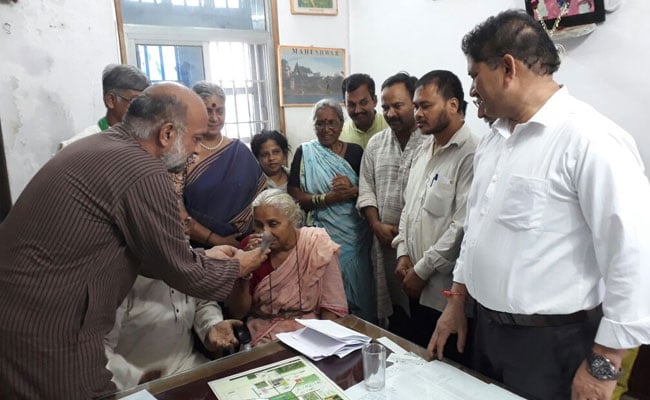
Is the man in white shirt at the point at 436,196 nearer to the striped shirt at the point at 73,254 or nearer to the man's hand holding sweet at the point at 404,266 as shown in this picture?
the man's hand holding sweet at the point at 404,266

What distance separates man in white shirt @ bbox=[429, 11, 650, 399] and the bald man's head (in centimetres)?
80

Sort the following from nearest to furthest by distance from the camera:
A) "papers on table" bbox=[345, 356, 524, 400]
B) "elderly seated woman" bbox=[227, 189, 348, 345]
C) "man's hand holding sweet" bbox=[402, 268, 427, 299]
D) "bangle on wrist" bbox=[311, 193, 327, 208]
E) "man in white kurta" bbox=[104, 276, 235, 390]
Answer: "papers on table" bbox=[345, 356, 524, 400]
"man in white kurta" bbox=[104, 276, 235, 390]
"elderly seated woman" bbox=[227, 189, 348, 345]
"man's hand holding sweet" bbox=[402, 268, 427, 299]
"bangle on wrist" bbox=[311, 193, 327, 208]

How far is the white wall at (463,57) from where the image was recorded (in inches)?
88.4

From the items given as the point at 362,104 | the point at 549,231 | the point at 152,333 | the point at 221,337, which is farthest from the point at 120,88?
the point at 549,231

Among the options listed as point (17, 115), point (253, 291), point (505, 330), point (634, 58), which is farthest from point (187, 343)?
point (634, 58)

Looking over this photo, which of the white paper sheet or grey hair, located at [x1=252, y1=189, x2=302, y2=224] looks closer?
the white paper sheet

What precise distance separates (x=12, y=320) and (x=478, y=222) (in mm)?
1240

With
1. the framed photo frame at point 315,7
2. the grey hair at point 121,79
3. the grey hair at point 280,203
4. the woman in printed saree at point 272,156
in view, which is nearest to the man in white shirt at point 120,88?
the grey hair at point 121,79

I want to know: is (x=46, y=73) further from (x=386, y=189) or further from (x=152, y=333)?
(x=386, y=189)

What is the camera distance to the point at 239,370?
1270 millimetres

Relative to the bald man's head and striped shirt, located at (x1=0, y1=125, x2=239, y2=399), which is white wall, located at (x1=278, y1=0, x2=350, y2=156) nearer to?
the bald man's head

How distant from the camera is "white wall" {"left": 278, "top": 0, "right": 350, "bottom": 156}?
372 centimetres

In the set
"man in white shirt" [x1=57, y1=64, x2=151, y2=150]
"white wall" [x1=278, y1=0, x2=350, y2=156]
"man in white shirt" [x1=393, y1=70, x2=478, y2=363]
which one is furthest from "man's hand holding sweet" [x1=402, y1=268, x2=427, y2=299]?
"white wall" [x1=278, y1=0, x2=350, y2=156]

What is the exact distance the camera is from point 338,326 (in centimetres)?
148
